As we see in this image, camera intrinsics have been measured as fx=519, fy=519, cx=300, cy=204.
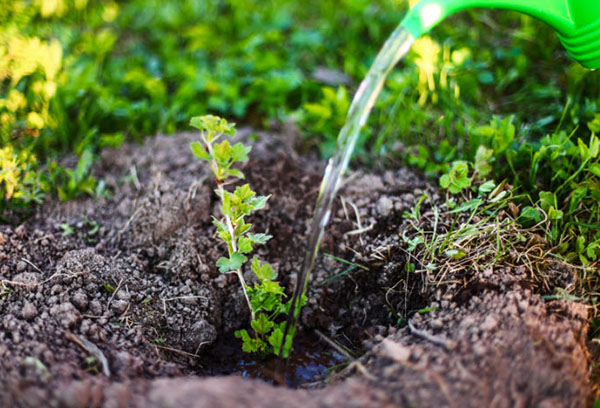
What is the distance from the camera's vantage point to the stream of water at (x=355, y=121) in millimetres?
1493

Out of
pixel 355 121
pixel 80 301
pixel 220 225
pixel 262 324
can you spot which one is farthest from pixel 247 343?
pixel 355 121

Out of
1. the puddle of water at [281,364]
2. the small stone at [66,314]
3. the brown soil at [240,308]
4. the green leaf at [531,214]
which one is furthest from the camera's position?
the green leaf at [531,214]

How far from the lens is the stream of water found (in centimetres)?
149

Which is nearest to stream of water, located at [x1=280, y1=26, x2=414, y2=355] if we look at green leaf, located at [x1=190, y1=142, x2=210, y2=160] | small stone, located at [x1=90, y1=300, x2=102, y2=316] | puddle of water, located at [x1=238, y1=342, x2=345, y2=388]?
puddle of water, located at [x1=238, y1=342, x2=345, y2=388]

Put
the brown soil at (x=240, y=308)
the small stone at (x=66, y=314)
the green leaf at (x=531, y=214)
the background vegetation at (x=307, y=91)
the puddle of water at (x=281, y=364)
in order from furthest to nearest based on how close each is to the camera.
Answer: the background vegetation at (x=307, y=91), the green leaf at (x=531, y=214), the puddle of water at (x=281, y=364), the small stone at (x=66, y=314), the brown soil at (x=240, y=308)

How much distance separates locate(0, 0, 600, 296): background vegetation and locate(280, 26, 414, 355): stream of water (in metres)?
0.57

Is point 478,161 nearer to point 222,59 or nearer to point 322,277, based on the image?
point 322,277

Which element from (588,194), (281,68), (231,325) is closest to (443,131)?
(588,194)

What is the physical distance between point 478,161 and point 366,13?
1.80m

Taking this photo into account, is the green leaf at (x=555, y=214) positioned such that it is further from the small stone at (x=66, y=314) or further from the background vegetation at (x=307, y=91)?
the small stone at (x=66, y=314)

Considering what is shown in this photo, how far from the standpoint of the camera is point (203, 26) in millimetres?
3373

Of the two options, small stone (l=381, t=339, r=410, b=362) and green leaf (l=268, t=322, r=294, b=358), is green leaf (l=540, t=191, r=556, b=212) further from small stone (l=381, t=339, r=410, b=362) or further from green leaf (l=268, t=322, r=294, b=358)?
green leaf (l=268, t=322, r=294, b=358)

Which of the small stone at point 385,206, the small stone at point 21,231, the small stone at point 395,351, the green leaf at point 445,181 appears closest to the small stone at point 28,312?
the small stone at point 21,231

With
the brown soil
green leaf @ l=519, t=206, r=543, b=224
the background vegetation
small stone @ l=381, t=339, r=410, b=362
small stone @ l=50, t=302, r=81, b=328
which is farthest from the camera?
the background vegetation
